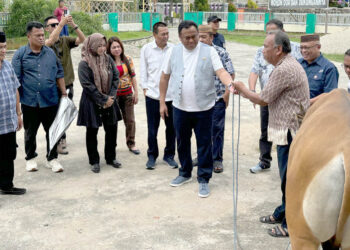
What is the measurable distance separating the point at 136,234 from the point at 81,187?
150 cm

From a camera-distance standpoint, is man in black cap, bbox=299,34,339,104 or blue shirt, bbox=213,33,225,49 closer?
man in black cap, bbox=299,34,339,104

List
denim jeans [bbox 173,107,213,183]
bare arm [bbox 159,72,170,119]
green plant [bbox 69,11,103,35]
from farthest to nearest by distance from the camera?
green plant [bbox 69,11,103,35]
bare arm [bbox 159,72,170,119]
denim jeans [bbox 173,107,213,183]

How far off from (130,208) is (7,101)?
6.14 ft

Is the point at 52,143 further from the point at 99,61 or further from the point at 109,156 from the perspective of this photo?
the point at 99,61

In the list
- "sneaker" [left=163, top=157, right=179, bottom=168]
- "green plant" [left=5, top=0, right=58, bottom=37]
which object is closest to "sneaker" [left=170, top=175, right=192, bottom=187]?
"sneaker" [left=163, top=157, right=179, bottom=168]

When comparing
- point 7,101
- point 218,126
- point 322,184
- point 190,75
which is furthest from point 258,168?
point 322,184

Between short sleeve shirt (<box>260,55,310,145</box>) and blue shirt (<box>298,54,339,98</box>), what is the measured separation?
1.00m

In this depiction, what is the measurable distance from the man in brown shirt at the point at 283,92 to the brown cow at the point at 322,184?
1.22 m

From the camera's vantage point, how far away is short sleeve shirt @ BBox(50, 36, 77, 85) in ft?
22.0

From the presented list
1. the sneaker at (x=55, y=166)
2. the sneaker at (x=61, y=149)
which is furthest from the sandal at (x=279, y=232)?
the sneaker at (x=61, y=149)

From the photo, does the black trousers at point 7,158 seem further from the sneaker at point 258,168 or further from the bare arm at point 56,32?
the sneaker at point 258,168

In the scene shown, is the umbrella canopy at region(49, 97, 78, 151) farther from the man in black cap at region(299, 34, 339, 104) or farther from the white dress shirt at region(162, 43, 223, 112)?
the man in black cap at region(299, 34, 339, 104)

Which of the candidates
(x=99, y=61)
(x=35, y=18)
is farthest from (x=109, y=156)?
(x=35, y=18)

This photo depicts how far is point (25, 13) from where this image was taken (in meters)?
22.1
